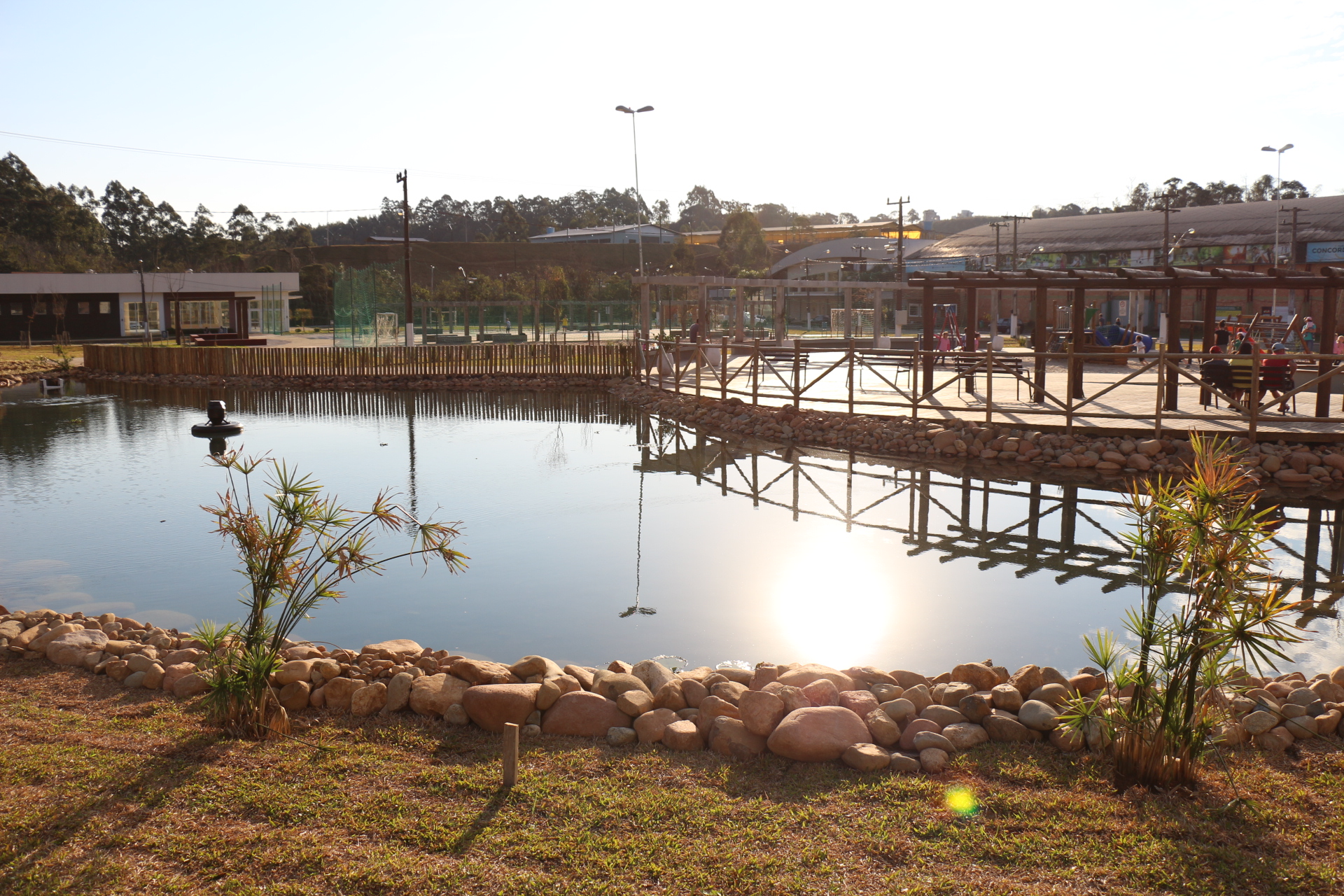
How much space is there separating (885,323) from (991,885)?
58.4 meters

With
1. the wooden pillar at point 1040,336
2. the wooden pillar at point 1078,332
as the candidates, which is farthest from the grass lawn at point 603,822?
the wooden pillar at point 1078,332

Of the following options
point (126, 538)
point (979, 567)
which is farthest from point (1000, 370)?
point (126, 538)

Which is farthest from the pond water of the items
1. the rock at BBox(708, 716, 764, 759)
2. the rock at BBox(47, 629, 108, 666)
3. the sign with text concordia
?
the sign with text concordia

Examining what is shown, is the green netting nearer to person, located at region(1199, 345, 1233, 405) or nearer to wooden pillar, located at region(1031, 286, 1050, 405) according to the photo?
wooden pillar, located at region(1031, 286, 1050, 405)

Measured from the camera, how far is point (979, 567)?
398 inches

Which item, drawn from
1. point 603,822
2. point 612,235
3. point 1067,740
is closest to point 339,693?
point 603,822

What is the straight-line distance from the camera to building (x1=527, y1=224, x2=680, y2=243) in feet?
345

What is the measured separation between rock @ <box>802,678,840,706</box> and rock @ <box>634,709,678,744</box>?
2.52ft

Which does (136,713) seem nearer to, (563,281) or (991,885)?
(991,885)

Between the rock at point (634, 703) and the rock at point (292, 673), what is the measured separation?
1872mm

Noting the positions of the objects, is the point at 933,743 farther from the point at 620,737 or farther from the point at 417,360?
the point at 417,360

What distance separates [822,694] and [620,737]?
1169mm

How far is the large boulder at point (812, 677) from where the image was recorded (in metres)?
6.07

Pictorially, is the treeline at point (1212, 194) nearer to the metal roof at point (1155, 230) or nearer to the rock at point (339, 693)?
the metal roof at point (1155, 230)
